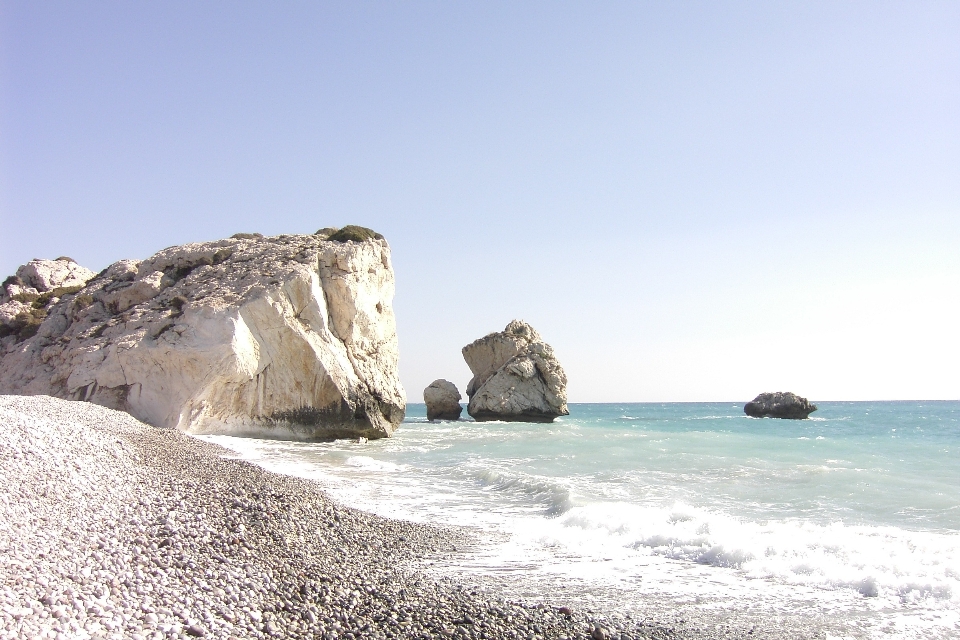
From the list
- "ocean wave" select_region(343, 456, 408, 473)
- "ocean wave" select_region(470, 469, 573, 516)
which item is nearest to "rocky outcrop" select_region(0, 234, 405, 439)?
"ocean wave" select_region(343, 456, 408, 473)

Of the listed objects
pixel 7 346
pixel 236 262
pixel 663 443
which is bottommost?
pixel 663 443

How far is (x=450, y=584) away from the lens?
6.78 m

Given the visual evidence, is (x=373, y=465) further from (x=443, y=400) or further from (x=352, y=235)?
(x=443, y=400)

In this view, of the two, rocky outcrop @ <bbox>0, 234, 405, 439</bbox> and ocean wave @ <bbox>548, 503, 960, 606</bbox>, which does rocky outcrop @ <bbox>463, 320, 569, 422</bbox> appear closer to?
rocky outcrop @ <bbox>0, 234, 405, 439</bbox>

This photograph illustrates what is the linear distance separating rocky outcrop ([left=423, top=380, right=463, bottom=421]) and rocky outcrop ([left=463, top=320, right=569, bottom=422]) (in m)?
2.80

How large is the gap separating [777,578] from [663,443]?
65.9 ft

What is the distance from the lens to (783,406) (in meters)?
60.7

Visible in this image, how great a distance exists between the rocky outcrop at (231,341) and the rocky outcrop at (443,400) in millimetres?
26993

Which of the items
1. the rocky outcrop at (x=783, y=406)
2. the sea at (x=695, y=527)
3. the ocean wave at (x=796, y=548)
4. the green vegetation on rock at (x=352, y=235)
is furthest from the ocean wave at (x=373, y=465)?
the rocky outcrop at (x=783, y=406)

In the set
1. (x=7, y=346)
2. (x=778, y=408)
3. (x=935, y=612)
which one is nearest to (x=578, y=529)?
(x=935, y=612)

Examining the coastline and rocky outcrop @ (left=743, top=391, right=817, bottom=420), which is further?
rocky outcrop @ (left=743, top=391, right=817, bottom=420)

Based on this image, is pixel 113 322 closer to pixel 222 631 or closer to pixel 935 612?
pixel 222 631

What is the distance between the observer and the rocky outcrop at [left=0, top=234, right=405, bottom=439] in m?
20.7

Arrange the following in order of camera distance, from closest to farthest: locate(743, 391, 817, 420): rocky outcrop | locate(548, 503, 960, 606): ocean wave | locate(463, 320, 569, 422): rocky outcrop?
locate(548, 503, 960, 606): ocean wave → locate(463, 320, 569, 422): rocky outcrop → locate(743, 391, 817, 420): rocky outcrop
